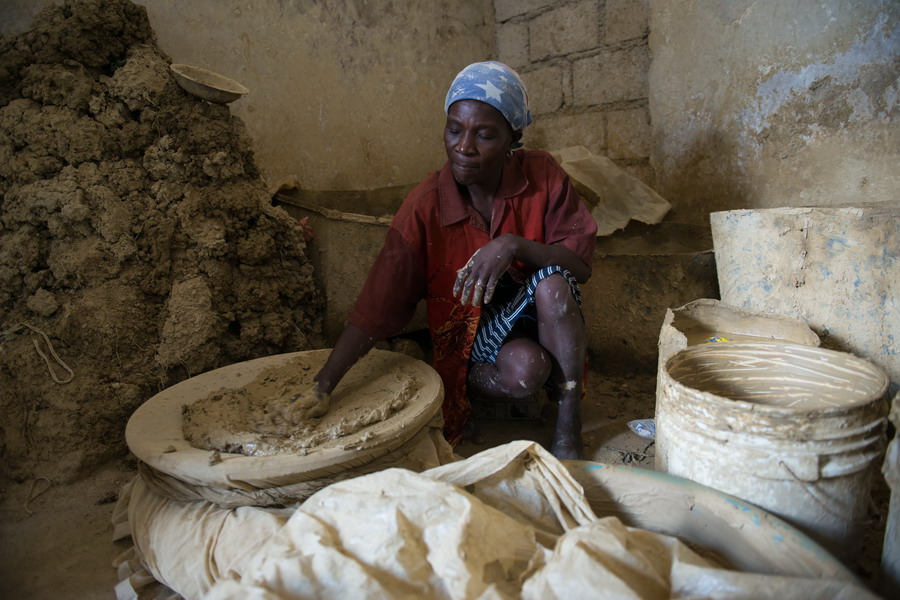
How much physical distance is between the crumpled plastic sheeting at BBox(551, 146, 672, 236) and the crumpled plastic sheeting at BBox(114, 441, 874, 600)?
1977mm

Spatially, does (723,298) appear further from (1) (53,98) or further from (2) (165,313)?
(1) (53,98)

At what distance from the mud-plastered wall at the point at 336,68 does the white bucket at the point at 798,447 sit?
232 cm

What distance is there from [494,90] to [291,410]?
1154 millimetres

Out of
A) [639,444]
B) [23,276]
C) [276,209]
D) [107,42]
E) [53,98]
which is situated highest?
[107,42]

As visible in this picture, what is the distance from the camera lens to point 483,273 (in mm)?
1717

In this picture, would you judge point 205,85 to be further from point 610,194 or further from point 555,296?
point 610,194

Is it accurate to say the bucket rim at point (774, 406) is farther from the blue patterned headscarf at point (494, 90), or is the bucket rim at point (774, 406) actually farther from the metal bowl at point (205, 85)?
the metal bowl at point (205, 85)

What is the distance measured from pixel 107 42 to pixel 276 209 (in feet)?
2.63

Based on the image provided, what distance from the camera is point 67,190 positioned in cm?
194

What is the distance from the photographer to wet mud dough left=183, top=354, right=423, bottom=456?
150cm

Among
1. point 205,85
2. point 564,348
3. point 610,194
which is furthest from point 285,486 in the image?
point 610,194

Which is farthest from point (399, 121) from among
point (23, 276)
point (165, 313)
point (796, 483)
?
point (796, 483)

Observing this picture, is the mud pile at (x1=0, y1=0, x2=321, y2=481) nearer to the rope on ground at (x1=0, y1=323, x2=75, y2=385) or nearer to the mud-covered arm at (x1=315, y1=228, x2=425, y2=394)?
the rope on ground at (x1=0, y1=323, x2=75, y2=385)

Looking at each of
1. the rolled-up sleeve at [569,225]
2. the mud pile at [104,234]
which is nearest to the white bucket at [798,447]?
the rolled-up sleeve at [569,225]
